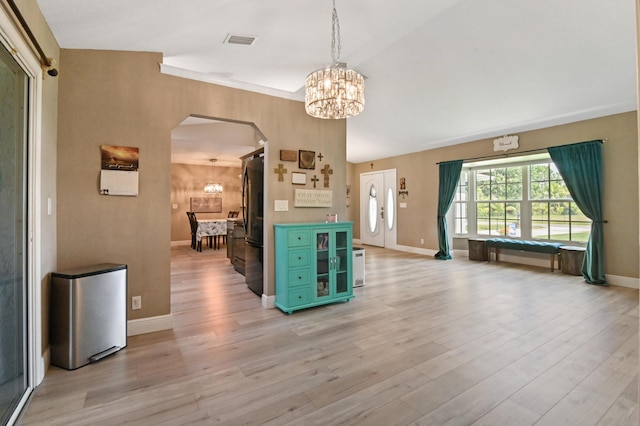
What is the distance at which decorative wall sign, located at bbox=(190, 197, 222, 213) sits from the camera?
8.89 m

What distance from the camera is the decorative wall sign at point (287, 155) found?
11.2ft

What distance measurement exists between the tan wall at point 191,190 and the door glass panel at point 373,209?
4.30 m

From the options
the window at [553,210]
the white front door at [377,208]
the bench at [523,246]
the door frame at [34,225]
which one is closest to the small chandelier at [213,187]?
the white front door at [377,208]

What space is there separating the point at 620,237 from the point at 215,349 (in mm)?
5640

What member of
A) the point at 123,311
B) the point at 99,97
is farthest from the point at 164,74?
Result: the point at 123,311

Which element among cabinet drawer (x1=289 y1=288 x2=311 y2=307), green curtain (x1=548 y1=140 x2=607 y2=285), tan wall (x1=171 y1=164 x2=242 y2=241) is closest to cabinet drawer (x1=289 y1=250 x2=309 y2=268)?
A: cabinet drawer (x1=289 y1=288 x2=311 y2=307)

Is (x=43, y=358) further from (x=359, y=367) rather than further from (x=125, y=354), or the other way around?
(x=359, y=367)

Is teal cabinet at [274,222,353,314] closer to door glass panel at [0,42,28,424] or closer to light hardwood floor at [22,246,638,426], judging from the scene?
light hardwood floor at [22,246,638,426]

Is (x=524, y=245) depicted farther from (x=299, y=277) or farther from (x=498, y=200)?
(x=299, y=277)

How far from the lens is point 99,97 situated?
8.25 feet

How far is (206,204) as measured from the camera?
29.7 feet

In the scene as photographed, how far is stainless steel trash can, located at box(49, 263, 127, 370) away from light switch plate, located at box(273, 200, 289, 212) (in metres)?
1.64

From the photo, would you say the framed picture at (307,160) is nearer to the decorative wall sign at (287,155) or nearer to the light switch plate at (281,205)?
the decorative wall sign at (287,155)

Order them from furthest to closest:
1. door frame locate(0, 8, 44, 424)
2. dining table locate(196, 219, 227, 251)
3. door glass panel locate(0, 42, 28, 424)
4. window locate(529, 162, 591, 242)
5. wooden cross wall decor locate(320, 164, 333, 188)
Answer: dining table locate(196, 219, 227, 251)
window locate(529, 162, 591, 242)
wooden cross wall decor locate(320, 164, 333, 188)
door frame locate(0, 8, 44, 424)
door glass panel locate(0, 42, 28, 424)
